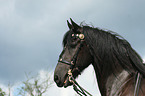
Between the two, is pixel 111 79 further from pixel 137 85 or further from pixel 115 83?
pixel 137 85

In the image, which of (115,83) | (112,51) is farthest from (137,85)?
(112,51)

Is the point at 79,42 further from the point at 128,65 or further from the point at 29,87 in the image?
the point at 29,87

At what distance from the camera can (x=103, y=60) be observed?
454cm

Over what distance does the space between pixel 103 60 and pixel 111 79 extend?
478 mm

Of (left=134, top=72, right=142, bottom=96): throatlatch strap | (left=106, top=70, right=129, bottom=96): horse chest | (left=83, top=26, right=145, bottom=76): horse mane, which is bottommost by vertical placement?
(left=134, top=72, right=142, bottom=96): throatlatch strap

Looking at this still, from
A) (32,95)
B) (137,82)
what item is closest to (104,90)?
(137,82)

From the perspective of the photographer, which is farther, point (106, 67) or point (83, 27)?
point (83, 27)

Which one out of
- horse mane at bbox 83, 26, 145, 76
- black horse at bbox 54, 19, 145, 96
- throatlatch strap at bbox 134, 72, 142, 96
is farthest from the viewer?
horse mane at bbox 83, 26, 145, 76

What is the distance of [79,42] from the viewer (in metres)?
5.01

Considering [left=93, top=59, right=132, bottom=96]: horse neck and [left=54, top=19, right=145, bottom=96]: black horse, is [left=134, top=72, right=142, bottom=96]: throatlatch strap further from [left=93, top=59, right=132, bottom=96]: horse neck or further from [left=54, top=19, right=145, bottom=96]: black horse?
[left=93, top=59, right=132, bottom=96]: horse neck

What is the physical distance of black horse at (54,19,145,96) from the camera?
4.14 m

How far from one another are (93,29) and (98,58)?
0.86 m

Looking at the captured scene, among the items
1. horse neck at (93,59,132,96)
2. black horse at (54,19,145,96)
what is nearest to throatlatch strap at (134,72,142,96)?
black horse at (54,19,145,96)

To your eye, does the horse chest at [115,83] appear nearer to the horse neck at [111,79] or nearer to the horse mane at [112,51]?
the horse neck at [111,79]
